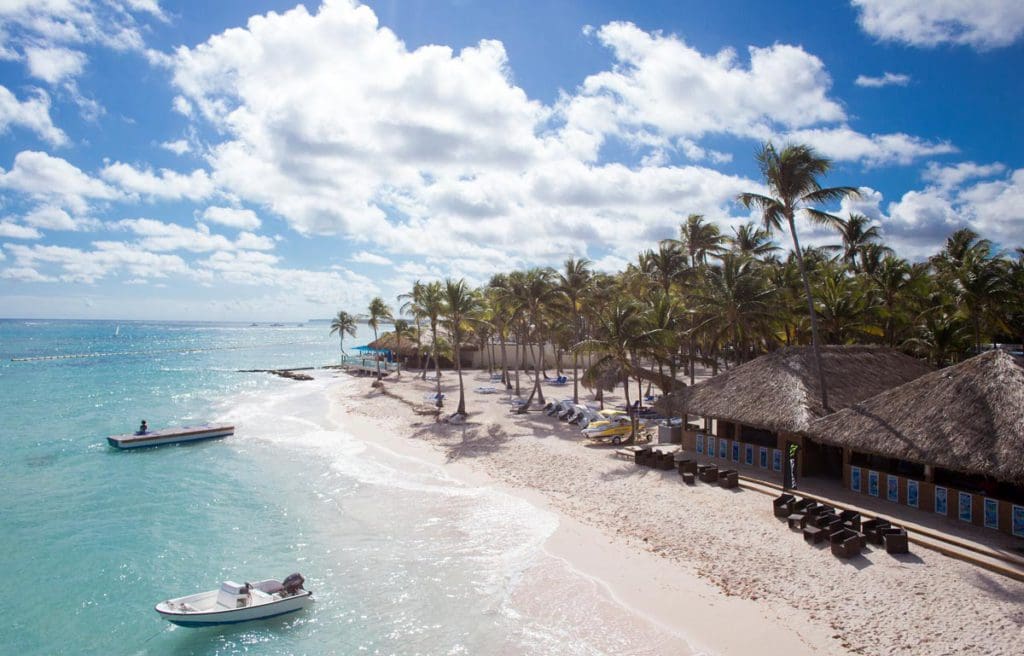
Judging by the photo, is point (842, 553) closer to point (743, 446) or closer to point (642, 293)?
point (743, 446)

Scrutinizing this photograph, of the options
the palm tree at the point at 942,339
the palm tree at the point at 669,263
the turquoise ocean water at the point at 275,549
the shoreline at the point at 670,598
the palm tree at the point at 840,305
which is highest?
the palm tree at the point at 669,263

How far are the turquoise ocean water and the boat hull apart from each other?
0.78 feet

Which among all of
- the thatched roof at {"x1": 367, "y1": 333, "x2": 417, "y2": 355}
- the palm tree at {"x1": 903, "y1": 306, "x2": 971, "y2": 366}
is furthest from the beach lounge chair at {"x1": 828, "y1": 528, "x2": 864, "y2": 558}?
the thatched roof at {"x1": 367, "y1": 333, "x2": 417, "y2": 355}

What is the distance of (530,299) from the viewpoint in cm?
3098

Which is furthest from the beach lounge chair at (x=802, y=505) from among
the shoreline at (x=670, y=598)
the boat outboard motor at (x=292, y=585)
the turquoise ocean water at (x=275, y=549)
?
the boat outboard motor at (x=292, y=585)

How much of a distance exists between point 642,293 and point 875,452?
87.0 ft

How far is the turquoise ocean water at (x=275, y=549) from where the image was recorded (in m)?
10.4

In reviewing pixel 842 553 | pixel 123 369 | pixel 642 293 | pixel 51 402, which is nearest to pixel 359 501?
pixel 842 553

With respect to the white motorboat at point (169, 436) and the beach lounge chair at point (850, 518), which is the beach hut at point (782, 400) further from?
the white motorboat at point (169, 436)

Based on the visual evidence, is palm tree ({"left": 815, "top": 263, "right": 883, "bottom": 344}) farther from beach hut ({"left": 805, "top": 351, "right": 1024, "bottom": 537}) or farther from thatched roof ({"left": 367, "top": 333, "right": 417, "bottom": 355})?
thatched roof ({"left": 367, "top": 333, "right": 417, "bottom": 355})

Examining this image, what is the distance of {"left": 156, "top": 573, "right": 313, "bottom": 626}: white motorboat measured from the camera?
1045 centimetres

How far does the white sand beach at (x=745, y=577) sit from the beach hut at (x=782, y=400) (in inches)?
88.8

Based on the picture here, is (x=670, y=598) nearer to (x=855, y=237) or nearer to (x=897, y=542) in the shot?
(x=897, y=542)

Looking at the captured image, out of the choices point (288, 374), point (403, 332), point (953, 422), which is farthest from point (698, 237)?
point (288, 374)
